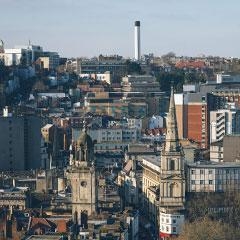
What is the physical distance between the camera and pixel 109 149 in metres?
69.9

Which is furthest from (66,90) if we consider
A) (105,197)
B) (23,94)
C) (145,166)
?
(105,197)

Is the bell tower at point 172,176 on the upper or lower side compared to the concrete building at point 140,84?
lower

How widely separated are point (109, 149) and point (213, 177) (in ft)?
60.5

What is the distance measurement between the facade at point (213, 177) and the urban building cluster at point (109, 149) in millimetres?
42

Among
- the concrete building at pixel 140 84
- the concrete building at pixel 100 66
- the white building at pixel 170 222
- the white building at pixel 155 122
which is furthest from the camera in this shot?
the concrete building at pixel 100 66

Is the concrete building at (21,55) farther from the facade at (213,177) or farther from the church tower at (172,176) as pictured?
the church tower at (172,176)

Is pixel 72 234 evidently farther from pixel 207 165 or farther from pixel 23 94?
pixel 23 94

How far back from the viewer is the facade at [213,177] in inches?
2034


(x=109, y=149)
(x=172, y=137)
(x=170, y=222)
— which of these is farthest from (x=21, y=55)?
(x=170, y=222)

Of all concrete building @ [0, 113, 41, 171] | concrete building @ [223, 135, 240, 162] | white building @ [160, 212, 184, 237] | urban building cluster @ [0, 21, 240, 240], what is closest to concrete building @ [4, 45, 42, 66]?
urban building cluster @ [0, 21, 240, 240]

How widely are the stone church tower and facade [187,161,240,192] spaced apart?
30.9ft

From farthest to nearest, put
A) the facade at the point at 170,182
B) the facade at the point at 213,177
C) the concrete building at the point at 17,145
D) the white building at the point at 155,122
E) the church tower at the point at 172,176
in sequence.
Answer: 1. the white building at the point at 155,122
2. the concrete building at the point at 17,145
3. the facade at the point at 213,177
4. the church tower at the point at 172,176
5. the facade at the point at 170,182

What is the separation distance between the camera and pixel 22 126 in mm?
61656

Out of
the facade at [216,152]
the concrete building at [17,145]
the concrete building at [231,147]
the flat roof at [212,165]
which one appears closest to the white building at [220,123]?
the facade at [216,152]
